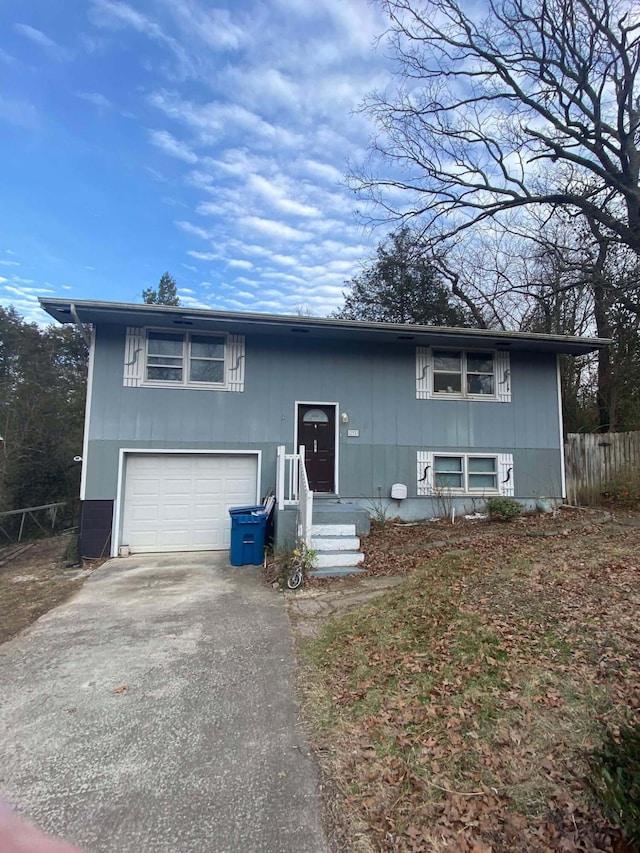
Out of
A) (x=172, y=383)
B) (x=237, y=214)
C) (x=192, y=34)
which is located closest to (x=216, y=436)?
(x=172, y=383)

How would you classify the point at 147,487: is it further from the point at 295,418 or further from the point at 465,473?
the point at 465,473

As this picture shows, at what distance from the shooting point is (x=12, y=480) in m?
14.3

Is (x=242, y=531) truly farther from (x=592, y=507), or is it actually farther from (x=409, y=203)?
(x=409, y=203)

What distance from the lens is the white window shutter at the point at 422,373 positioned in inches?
369

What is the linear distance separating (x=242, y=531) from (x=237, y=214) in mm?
8759

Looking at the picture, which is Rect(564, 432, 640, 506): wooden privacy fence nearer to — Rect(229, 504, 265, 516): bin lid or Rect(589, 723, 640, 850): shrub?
Rect(229, 504, 265, 516): bin lid

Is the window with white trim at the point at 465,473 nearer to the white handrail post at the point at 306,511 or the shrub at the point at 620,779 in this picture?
the white handrail post at the point at 306,511

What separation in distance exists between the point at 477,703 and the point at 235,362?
7257 millimetres

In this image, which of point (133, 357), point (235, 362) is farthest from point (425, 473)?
point (133, 357)

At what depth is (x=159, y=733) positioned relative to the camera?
277cm

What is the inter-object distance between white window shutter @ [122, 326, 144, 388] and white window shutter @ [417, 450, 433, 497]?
5.85m

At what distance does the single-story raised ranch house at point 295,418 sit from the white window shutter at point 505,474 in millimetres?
34

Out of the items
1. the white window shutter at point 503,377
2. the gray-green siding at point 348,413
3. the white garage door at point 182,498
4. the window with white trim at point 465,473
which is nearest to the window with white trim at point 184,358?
the gray-green siding at point 348,413

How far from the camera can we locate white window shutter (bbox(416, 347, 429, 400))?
9.38m
